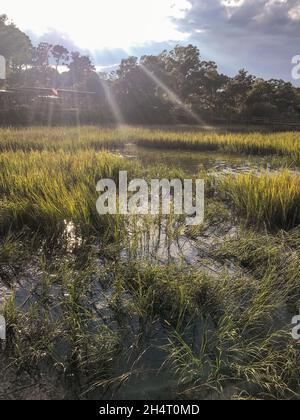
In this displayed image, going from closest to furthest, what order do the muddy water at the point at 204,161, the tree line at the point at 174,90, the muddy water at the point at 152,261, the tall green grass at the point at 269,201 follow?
the muddy water at the point at 152,261, the tall green grass at the point at 269,201, the muddy water at the point at 204,161, the tree line at the point at 174,90

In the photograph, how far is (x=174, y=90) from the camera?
112 feet

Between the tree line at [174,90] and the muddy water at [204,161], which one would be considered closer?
the muddy water at [204,161]

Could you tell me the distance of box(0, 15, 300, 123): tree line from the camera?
27134mm

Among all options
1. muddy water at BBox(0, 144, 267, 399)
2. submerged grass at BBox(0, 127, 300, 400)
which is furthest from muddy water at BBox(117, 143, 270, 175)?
muddy water at BBox(0, 144, 267, 399)

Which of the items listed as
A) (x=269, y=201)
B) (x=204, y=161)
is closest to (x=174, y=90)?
(x=204, y=161)

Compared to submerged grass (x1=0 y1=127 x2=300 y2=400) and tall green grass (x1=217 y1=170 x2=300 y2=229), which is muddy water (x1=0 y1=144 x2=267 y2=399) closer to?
submerged grass (x1=0 y1=127 x2=300 y2=400)

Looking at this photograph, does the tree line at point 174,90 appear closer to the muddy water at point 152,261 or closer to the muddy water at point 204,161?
the muddy water at point 204,161

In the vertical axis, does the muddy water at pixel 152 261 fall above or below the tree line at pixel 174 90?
below

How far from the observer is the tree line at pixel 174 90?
89.0 feet

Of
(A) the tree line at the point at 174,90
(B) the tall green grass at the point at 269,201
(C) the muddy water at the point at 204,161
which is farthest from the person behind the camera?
(A) the tree line at the point at 174,90

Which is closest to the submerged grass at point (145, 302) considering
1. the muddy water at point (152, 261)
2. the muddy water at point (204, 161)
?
the muddy water at point (152, 261)

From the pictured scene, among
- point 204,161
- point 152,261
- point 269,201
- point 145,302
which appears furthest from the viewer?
point 204,161

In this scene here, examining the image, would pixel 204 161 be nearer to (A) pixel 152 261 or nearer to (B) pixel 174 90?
(A) pixel 152 261

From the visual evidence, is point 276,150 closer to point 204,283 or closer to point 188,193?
point 188,193
